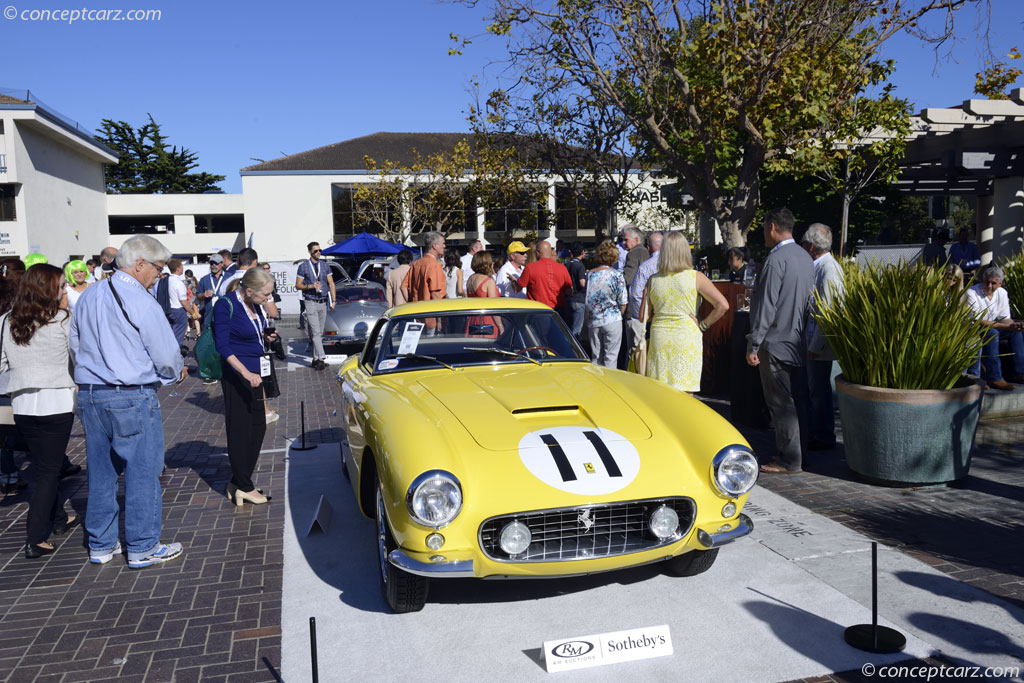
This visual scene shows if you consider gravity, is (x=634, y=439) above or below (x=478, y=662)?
above

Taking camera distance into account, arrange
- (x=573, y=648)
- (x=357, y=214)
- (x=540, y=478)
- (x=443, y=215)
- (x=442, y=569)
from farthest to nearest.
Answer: (x=357, y=214)
(x=443, y=215)
(x=540, y=478)
(x=442, y=569)
(x=573, y=648)

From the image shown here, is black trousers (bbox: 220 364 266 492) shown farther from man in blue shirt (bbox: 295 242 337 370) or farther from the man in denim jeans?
man in blue shirt (bbox: 295 242 337 370)

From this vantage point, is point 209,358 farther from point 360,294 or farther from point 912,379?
point 360,294

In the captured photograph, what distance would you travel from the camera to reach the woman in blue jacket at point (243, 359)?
18.6 feet

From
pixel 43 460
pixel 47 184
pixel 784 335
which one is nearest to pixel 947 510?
pixel 784 335

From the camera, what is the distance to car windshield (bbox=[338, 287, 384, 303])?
14962 mm

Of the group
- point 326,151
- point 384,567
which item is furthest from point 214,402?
point 326,151

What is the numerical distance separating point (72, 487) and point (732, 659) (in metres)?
5.65

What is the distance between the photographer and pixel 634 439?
Result: 157 inches

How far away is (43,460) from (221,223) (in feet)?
200

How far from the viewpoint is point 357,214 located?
4634 centimetres

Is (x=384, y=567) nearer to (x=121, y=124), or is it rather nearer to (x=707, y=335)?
(x=707, y=335)

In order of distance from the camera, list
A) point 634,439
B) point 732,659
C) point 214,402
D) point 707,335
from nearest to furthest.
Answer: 1. point 732,659
2. point 634,439
3. point 707,335
4. point 214,402

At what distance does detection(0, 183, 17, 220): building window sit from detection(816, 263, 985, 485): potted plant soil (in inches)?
1640
